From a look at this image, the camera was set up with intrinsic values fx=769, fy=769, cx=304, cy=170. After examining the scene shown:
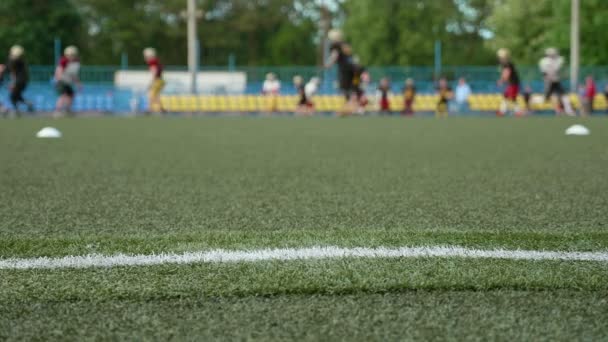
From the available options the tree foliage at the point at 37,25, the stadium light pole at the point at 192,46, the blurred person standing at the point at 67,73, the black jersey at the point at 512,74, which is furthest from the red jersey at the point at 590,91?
the tree foliage at the point at 37,25

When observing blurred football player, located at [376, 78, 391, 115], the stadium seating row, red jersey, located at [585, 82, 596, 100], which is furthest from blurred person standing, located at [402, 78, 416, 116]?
red jersey, located at [585, 82, 596, 100]

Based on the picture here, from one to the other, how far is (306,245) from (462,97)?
28030 millimetres

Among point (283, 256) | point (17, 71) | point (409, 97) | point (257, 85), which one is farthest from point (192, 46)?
point (283, 256)

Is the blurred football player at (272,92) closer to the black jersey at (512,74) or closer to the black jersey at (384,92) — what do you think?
the black jersey at (384,92)

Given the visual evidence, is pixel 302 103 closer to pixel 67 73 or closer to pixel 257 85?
pixel 257 85

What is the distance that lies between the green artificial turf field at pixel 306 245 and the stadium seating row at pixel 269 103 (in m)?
23.8

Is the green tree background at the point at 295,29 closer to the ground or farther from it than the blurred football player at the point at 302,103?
farther from it

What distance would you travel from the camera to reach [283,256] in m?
2.44

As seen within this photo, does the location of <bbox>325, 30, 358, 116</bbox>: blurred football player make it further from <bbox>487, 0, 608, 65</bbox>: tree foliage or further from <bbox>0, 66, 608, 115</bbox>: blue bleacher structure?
<bbox>487, 0, 608, 65</bbox>: tree foliage

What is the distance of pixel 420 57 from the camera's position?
2169 inches

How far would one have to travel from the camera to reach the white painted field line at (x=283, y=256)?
2.36 meters

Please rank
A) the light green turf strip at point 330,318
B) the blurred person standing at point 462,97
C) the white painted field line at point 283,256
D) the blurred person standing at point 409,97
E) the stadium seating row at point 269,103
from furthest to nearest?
the blurred person standing at point 462,97 < the stadium seating row at point 269,103 < the blurred person standing at point 409,97 < the white painted field line at point 283,256 < the light green turf strip at point 330,318

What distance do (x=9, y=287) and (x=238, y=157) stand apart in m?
4.98

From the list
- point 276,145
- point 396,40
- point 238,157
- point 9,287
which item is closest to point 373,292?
point 9,287
